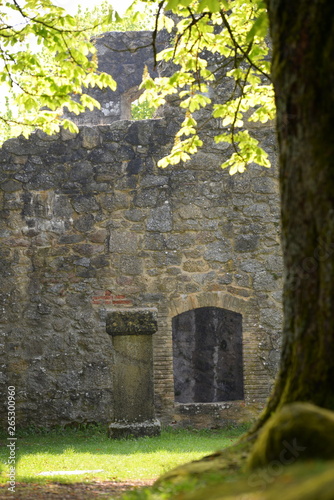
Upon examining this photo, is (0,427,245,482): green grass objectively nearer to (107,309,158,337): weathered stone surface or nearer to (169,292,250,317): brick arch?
(107,309,158,337): weathered stone surface

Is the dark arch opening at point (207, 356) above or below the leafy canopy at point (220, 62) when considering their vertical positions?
below

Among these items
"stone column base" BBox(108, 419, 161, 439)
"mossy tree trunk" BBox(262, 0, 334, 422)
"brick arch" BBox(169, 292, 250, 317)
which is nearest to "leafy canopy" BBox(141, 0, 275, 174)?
"brick arch" BBox(169, 292, 250, 317)

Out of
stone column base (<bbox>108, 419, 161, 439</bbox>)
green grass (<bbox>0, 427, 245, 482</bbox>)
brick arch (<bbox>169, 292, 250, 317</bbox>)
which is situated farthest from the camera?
brick arch (<bbox>169, 292, 250, 317</bbox>)

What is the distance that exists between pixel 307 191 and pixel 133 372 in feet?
15.7

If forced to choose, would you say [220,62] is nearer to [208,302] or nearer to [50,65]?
[50,65]

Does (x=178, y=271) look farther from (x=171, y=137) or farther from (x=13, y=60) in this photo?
(x=13, y=60)

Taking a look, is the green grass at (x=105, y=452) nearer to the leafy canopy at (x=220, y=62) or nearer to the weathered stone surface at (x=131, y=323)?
the weathered stone surface at (x=131, y=323)

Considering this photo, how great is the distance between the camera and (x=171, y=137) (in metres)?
8.90

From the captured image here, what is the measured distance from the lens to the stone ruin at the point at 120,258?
27.9 ft

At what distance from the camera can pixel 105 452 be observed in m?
6.40

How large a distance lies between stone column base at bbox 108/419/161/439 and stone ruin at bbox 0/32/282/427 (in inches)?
54.3

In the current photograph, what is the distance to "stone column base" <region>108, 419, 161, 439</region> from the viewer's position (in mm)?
6961

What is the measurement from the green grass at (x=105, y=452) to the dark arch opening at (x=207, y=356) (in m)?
3.45

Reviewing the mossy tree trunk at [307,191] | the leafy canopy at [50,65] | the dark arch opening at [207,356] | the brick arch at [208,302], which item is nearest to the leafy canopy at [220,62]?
the leafy canopy at [50,65]
